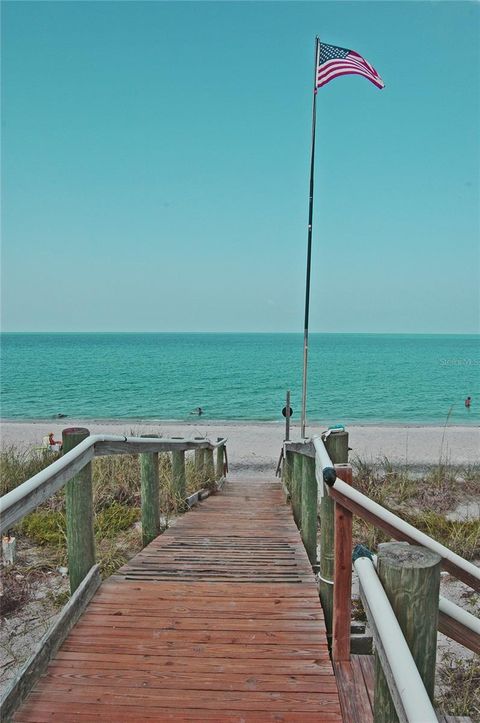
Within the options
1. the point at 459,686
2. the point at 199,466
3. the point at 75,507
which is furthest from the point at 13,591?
the point at 199,466

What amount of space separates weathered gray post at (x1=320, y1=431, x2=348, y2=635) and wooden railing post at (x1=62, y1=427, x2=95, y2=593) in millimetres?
1492

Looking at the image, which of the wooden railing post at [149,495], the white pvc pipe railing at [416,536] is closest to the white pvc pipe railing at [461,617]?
the white pvc pipe railing at [416,536]

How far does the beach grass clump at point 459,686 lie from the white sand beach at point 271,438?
10.2 metres

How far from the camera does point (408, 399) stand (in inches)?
1405

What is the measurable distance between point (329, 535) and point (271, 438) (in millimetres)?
17553

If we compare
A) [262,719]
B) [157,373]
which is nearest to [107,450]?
[262,719]

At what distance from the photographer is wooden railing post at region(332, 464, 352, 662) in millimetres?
2660

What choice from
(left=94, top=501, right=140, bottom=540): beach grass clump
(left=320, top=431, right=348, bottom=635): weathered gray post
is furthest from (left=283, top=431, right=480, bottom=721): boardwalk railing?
(left=94, top=501, right=140, bottom=540): beach grass clump

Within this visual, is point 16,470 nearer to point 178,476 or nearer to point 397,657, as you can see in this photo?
point 178,476

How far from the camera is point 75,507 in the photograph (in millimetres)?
3246

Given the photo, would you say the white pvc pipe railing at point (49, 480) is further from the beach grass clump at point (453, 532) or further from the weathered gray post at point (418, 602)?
the beach grass clump at point (453, 532)

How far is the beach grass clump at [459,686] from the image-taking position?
3.26m

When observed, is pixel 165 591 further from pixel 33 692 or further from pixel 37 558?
pixel 37 558

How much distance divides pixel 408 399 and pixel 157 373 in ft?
99.9
